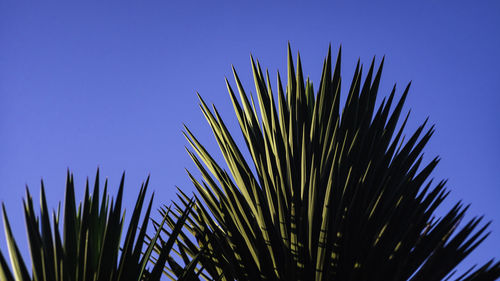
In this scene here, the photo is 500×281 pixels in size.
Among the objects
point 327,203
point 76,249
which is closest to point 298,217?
point 327,203

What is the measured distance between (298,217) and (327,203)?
196 mm

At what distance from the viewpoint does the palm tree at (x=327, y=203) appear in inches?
80.6

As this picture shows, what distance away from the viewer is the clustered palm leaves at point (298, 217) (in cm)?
188

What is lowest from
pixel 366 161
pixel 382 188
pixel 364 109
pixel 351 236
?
pixel 351 236

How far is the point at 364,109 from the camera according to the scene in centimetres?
264

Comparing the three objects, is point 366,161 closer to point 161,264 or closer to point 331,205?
A: point 331,205

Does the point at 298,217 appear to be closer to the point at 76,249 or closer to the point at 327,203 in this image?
the point at 327,203

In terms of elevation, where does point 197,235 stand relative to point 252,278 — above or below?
above

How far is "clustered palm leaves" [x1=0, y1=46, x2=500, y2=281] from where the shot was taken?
1.88 metres

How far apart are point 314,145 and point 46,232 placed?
126 cm

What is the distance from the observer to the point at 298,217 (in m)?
2.29

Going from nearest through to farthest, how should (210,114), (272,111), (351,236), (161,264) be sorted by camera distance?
(161,264), (351,236), (272,111), (210,114)

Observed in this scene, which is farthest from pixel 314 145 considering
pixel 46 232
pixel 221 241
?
pixel 46 232

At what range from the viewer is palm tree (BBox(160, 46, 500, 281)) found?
2047mm
